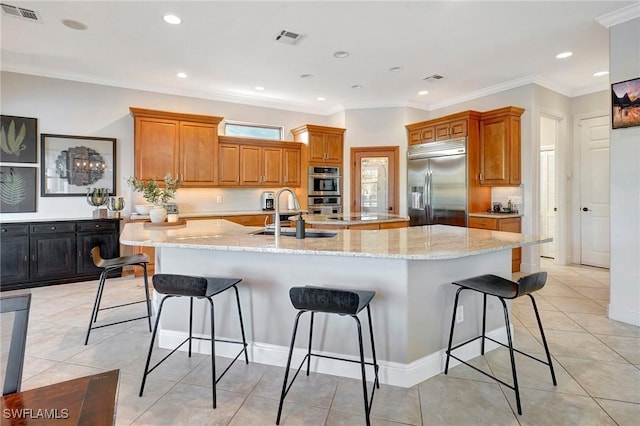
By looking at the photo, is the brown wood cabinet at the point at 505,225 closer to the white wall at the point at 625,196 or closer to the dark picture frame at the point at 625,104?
the white wall at the point at 625,196

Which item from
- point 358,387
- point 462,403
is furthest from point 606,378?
point 358,387

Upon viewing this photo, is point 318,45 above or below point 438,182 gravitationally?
above

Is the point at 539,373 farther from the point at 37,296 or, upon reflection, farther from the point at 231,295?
the point at 37,296

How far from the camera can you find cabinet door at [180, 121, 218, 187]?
17.1 feet

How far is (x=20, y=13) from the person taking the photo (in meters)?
3.18

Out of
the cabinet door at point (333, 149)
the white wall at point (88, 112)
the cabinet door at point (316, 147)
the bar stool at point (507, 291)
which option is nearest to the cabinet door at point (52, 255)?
the white wall at point (88, 112)

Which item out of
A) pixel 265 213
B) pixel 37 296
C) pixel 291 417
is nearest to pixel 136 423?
pixel 291 417

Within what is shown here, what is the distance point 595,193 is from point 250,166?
5.68m

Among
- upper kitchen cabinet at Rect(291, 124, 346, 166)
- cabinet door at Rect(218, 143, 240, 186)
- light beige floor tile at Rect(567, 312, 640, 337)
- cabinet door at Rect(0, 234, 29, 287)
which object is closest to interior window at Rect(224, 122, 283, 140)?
upper kitchen cabinet at Rect(291, 124, 346, 166)

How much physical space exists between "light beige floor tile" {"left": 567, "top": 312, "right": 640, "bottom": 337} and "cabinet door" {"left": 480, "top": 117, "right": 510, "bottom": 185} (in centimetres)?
224

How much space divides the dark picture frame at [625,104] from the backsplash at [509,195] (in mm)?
1922

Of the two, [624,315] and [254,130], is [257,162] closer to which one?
[254,130]

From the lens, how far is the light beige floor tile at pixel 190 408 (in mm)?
1798

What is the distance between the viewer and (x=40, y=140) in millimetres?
4574
